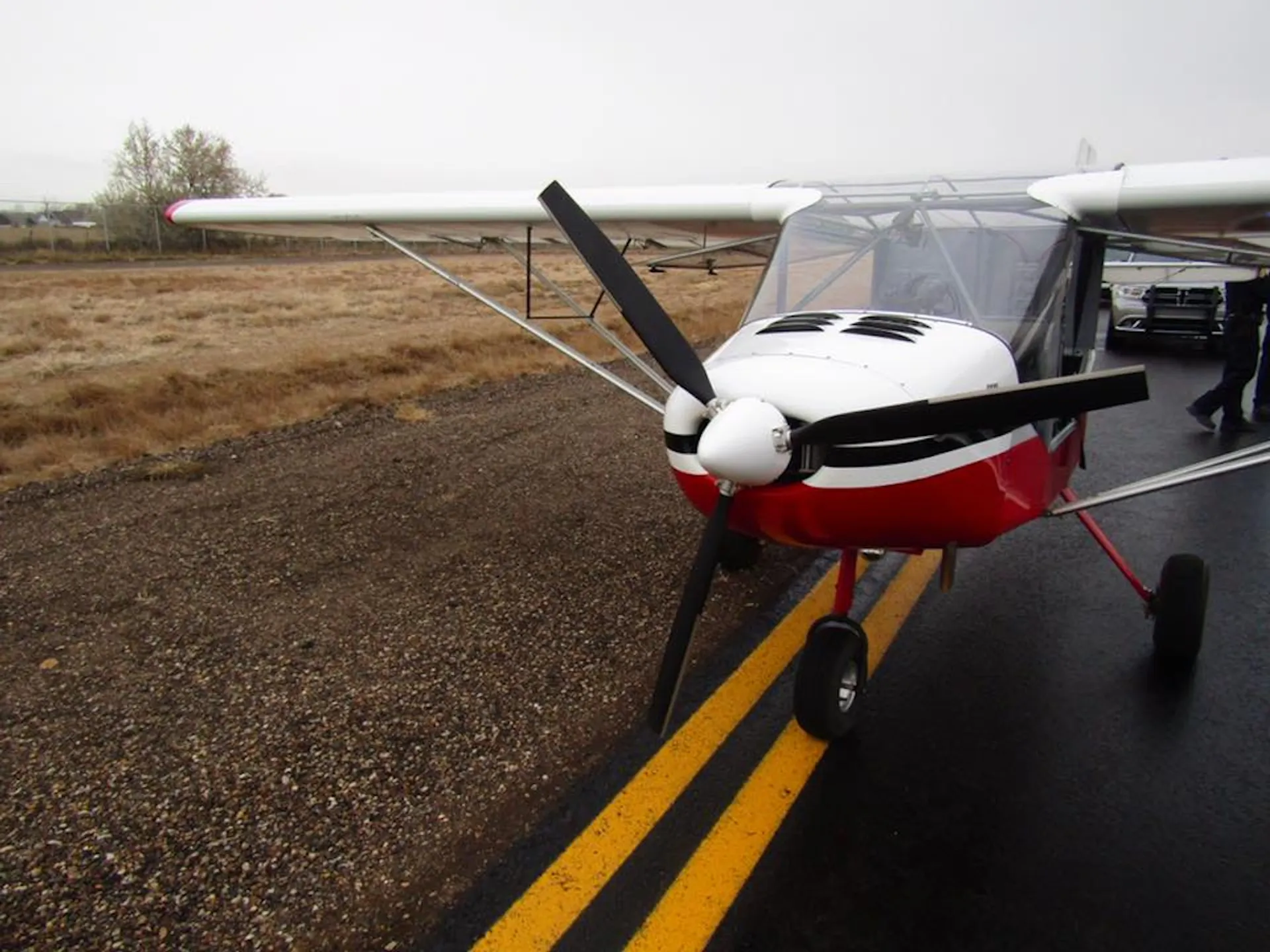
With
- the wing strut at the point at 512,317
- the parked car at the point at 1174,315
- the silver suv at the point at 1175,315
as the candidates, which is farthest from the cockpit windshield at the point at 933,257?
the silver suv at the point at 1175,315

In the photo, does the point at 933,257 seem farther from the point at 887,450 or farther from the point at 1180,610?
the point at 1180,610

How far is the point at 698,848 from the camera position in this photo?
242 cm

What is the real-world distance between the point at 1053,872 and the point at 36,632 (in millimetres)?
4147

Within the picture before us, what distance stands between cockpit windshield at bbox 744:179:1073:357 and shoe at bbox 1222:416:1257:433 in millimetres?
6003

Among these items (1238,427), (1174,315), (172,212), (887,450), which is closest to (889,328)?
(887,450)

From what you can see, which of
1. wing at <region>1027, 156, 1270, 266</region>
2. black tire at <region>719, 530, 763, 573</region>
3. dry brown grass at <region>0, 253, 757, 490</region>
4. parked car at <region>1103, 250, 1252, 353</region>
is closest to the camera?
wing at <region>1027, 156, 1270, 266</region>

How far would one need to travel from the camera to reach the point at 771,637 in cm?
377

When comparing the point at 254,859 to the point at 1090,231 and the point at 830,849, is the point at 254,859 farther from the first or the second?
the point at 1090,231

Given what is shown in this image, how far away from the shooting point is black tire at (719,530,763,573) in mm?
4348

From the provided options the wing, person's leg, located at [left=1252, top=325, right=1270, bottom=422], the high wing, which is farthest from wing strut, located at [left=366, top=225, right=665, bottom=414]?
person's leg, located at [left=1252, top=325, right=1270, bottom=422]

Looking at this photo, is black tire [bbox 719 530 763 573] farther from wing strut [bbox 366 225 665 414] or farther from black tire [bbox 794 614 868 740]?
black tire [bbox 794 614 868 740]

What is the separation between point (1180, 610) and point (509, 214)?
415 centimetres

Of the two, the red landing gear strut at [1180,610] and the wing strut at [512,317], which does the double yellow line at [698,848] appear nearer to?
the red landing gear strut at [1180,610]

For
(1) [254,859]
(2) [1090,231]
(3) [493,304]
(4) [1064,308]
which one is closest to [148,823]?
(1) [254,859]
